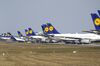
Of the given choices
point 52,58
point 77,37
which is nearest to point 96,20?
point 52,58

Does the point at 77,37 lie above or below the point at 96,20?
below

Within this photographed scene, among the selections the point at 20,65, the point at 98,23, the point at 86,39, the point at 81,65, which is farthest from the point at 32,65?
the point at 86,39

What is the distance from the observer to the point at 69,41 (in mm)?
178750

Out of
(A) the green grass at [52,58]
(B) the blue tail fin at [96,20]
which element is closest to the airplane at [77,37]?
(B) the blue tail fin at [96,20]

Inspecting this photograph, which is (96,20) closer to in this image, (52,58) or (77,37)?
(52,58)

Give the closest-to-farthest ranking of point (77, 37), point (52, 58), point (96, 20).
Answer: point (52, 58) < point (96, 20) < point (77, 37)

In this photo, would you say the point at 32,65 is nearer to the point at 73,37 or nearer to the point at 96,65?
the point at 96,65

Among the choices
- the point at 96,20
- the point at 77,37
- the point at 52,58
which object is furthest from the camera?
the point at 77,37

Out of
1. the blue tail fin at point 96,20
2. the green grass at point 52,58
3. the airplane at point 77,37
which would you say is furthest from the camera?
the airplane at point 77,37

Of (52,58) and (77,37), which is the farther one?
(77,37)

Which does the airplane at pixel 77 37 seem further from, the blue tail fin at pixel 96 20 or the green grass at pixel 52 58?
the green grass at pixel 52 58

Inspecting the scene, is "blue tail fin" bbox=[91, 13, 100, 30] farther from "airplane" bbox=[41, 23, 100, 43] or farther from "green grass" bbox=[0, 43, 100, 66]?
"airplane" bbox=[41, 23, 100, 43]

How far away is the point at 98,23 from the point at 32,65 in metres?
48.2

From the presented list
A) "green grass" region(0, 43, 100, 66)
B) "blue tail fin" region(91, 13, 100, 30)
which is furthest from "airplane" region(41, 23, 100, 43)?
"green grass" region(0, 43, 100, 66)
